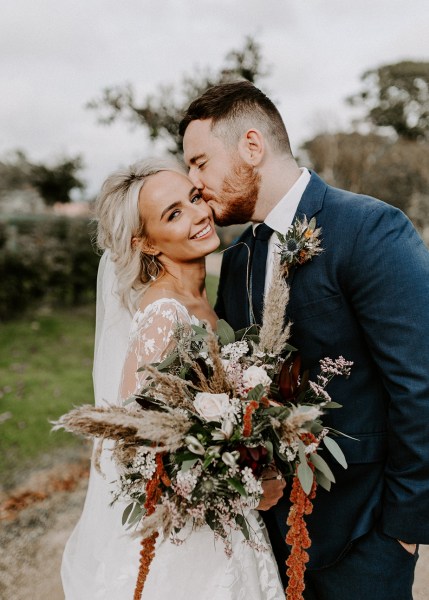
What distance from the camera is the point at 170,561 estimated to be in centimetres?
214

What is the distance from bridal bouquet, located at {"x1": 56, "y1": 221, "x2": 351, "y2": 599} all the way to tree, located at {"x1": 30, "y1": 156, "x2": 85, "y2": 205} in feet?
39.2

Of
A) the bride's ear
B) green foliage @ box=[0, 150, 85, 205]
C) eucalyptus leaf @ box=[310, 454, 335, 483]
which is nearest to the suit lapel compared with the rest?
eucalyptus leaf @ box=[310, 454, 335, 483]

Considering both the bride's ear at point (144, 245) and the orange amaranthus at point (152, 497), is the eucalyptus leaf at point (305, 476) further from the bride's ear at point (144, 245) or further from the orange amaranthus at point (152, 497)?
the bride's ear at point (144, 245)

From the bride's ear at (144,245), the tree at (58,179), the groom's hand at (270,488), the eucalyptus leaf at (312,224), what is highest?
the eucalyptus leaf at (312,224)

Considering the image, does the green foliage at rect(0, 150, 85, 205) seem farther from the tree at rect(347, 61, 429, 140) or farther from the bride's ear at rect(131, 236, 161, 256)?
the tree at rect(347, 61, 429, 140)

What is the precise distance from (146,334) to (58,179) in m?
11.5

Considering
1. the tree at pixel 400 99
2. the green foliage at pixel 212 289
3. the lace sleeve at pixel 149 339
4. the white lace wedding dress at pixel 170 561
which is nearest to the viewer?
the white lace wedding dress at pixel 170 561

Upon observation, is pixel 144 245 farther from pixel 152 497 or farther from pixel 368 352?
pixel 152 497

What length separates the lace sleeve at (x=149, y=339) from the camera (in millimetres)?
2227

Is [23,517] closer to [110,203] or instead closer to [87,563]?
[87,563]

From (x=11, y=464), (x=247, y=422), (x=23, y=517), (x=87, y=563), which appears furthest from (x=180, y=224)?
(x=11, y=464)

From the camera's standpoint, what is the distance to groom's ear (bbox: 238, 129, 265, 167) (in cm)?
240

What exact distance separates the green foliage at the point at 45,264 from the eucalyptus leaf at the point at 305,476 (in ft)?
27.7

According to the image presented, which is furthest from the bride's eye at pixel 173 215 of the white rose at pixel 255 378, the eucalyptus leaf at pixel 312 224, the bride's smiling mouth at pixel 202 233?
the white rose at pixel 255 378
